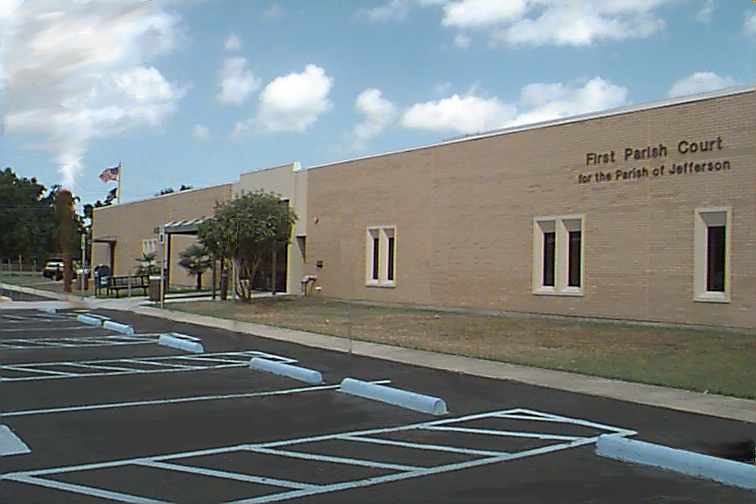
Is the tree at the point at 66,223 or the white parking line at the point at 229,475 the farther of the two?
the tree at the point at 66,223

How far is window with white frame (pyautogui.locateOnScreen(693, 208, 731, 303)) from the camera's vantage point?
21.1 meters

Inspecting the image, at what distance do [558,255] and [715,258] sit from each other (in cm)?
476

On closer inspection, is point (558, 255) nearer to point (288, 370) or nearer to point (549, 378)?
point (549, 378)

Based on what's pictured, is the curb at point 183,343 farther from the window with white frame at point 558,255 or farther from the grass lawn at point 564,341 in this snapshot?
the window with white frame at point 558,255

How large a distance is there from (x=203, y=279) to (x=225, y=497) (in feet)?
129

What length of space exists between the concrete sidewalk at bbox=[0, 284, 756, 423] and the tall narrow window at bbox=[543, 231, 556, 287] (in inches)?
296

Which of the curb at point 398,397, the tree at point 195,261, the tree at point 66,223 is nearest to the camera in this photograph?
the curb at point 398,397

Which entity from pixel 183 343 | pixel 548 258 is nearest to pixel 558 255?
pixel 548 258

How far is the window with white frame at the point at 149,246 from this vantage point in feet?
172

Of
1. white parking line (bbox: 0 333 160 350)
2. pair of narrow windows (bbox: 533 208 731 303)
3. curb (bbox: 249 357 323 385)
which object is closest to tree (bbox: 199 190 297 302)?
white parking line (bbox: 0 333 160 350)

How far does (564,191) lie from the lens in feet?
81.8

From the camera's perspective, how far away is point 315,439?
30.3ft

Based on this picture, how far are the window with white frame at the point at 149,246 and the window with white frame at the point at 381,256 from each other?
22.2 meters

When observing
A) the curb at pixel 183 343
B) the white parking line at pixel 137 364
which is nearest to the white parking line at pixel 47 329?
the curb at pixel 183 343
